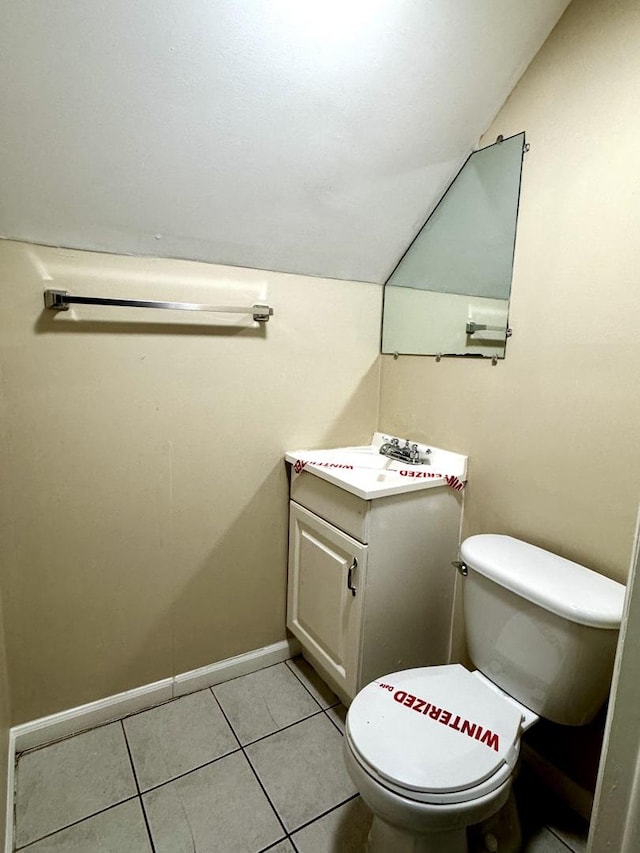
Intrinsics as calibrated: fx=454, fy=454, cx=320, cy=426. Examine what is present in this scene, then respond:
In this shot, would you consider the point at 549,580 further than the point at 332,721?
No

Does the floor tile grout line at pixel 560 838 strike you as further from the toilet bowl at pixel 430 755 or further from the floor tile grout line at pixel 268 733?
the floor tile grout line at pixel 268 733

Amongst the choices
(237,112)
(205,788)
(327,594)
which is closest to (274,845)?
(205,788)

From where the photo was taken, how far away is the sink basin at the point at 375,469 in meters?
1.35

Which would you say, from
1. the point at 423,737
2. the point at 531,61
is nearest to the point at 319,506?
the point at 423,737

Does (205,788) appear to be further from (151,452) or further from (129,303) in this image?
(129,303)

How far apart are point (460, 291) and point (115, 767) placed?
182 cm

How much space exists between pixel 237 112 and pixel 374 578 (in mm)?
1314

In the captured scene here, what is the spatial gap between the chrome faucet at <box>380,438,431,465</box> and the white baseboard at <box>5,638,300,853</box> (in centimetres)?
86

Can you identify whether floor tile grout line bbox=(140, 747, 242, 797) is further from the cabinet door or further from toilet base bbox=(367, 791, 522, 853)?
toilet base bbox=(367, 791, 522, 853)

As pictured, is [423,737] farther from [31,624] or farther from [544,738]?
[31,624]

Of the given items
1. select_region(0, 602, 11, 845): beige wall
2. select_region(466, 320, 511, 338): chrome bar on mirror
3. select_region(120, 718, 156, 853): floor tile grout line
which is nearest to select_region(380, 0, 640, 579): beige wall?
select_region(466, 320, 511, 338): chrome bar on mirror

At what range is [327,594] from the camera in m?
1.53

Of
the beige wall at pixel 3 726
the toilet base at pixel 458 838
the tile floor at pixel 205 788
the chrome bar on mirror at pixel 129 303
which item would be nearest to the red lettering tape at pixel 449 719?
the toilet base at pixel 458 838

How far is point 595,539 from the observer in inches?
46.1
